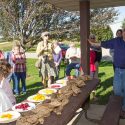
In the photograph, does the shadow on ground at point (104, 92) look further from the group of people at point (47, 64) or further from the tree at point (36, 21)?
the tree at point (36, 21)

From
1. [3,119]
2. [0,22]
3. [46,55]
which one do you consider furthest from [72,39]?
[3,119]

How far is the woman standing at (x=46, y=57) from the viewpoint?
29.3 ft

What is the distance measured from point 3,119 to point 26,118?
388 mm

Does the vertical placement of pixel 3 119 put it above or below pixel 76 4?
below

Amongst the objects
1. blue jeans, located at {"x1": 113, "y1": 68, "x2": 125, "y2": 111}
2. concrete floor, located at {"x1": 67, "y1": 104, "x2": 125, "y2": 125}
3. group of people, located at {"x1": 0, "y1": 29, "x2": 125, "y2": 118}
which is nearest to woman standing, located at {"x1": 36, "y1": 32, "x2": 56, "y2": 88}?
group of people, located at {"x1": 0, "y1": 29, "x2": 125, "y2": 118}

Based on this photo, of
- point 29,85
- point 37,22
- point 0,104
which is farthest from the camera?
point 37,22

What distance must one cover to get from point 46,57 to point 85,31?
1966 millimetres

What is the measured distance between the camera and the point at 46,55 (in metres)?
9.09

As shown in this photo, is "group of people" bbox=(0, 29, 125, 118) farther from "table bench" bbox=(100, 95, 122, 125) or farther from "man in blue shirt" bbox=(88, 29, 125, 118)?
"table bench" bbox=(100, 95, 122, 125)

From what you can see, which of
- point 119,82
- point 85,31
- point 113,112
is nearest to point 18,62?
point 85,31

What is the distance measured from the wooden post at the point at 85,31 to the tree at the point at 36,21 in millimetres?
13224

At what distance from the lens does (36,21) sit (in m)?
21.5

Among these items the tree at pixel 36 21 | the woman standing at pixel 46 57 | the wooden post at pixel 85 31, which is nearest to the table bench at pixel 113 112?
the wooden post at pixel 85 31

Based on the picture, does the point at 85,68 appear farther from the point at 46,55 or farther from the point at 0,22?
the point at 0,22
